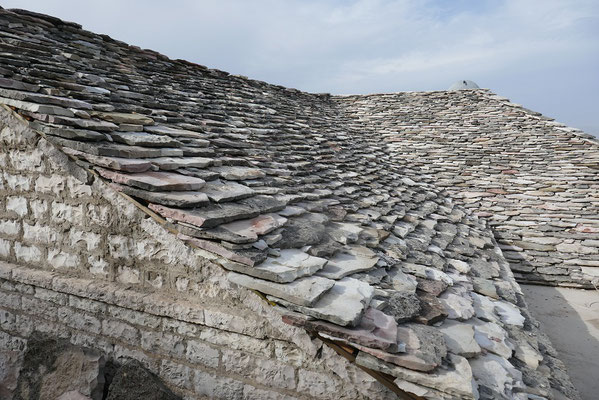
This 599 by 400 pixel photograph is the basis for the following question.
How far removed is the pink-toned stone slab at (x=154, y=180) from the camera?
2271 mm

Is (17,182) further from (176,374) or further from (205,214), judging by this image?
(176,374)

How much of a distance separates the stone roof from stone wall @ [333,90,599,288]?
261cm

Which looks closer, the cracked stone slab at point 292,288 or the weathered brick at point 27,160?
the cracked stone slab at point 292,288

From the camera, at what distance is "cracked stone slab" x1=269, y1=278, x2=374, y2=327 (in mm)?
1824

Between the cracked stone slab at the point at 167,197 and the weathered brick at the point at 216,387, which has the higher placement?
the cracked stone slab at the point at 167,197

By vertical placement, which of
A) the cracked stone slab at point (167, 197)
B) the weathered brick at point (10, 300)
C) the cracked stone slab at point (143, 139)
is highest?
the cracked stone slab at point (143, 139)

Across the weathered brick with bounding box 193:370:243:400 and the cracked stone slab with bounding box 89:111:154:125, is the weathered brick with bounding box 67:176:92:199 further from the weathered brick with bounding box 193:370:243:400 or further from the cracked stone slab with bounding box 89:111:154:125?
the weathered brick with bounding box 193:370:243:400

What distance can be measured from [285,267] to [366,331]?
1.85ft

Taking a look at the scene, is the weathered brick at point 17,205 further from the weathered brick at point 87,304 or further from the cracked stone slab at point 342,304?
the cracked stone slab at point 342,304

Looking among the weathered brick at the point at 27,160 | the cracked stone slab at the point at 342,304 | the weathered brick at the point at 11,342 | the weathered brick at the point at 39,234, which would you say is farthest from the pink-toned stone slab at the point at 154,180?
the weathered brick at the point at 11,342

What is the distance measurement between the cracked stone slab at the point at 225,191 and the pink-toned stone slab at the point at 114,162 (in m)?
0.44

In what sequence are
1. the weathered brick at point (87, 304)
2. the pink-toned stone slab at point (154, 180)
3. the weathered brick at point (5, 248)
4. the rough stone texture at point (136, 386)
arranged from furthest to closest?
the weathered brick at point (5, 248) → the weathered brick at point (87, 304) → the rough stone texture at point (136, 386) → the pink-toned stone slab at point (154, 180)

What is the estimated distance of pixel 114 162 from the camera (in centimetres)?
232

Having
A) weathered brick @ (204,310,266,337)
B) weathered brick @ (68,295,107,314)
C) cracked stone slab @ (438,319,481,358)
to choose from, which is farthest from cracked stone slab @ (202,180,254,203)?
cracked stone slab @ (438,319,481,358)
